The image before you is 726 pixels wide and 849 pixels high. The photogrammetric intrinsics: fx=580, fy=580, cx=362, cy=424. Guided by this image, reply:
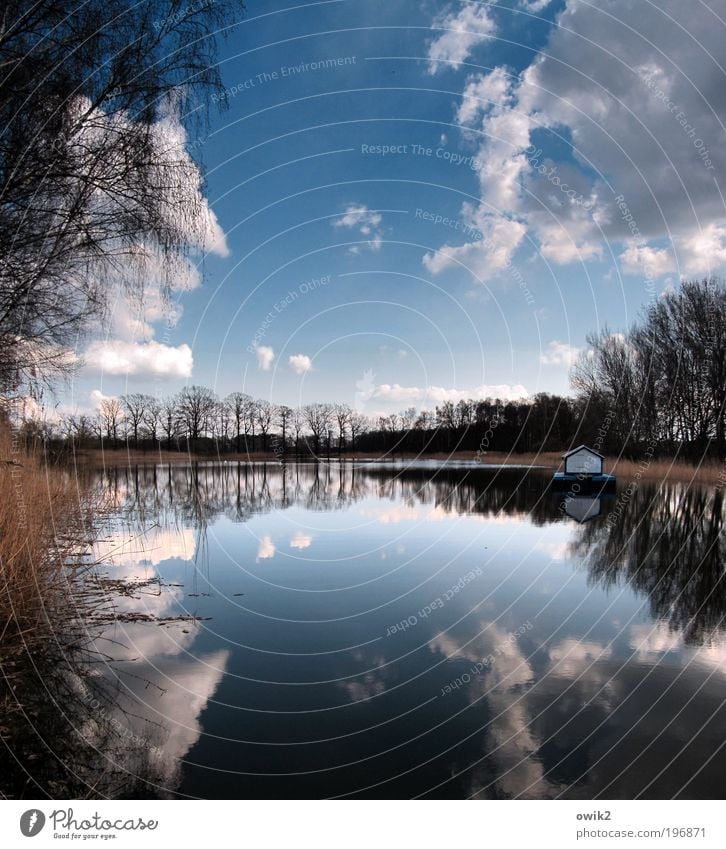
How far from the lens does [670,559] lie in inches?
371

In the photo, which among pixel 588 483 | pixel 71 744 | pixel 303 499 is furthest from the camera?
pixel 588 483

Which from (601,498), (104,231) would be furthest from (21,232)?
(601,498)

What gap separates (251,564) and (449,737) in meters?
5.89

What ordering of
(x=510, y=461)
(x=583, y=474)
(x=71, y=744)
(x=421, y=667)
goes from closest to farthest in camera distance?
(x=71, y=744) → (x=421, y=667) → (x=583, y=474) → (x=510, y=461)

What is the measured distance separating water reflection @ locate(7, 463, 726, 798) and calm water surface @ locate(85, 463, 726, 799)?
0.06 ft

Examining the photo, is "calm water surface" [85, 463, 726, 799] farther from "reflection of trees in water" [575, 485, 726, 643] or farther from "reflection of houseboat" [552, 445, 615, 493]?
"reflection of houseboat" [552, 445, 615, 493]

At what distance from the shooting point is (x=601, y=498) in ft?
69.4

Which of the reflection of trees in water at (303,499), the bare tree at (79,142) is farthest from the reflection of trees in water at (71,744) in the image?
the reflection of trees in water at (303,499)

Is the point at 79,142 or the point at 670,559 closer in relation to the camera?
the point at 79,142

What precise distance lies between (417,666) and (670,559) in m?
6.42

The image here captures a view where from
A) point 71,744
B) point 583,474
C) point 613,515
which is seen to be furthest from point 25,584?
point 583,474

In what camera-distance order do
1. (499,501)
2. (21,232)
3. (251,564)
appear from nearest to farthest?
(21,232) → (251,564) → (499,501)
